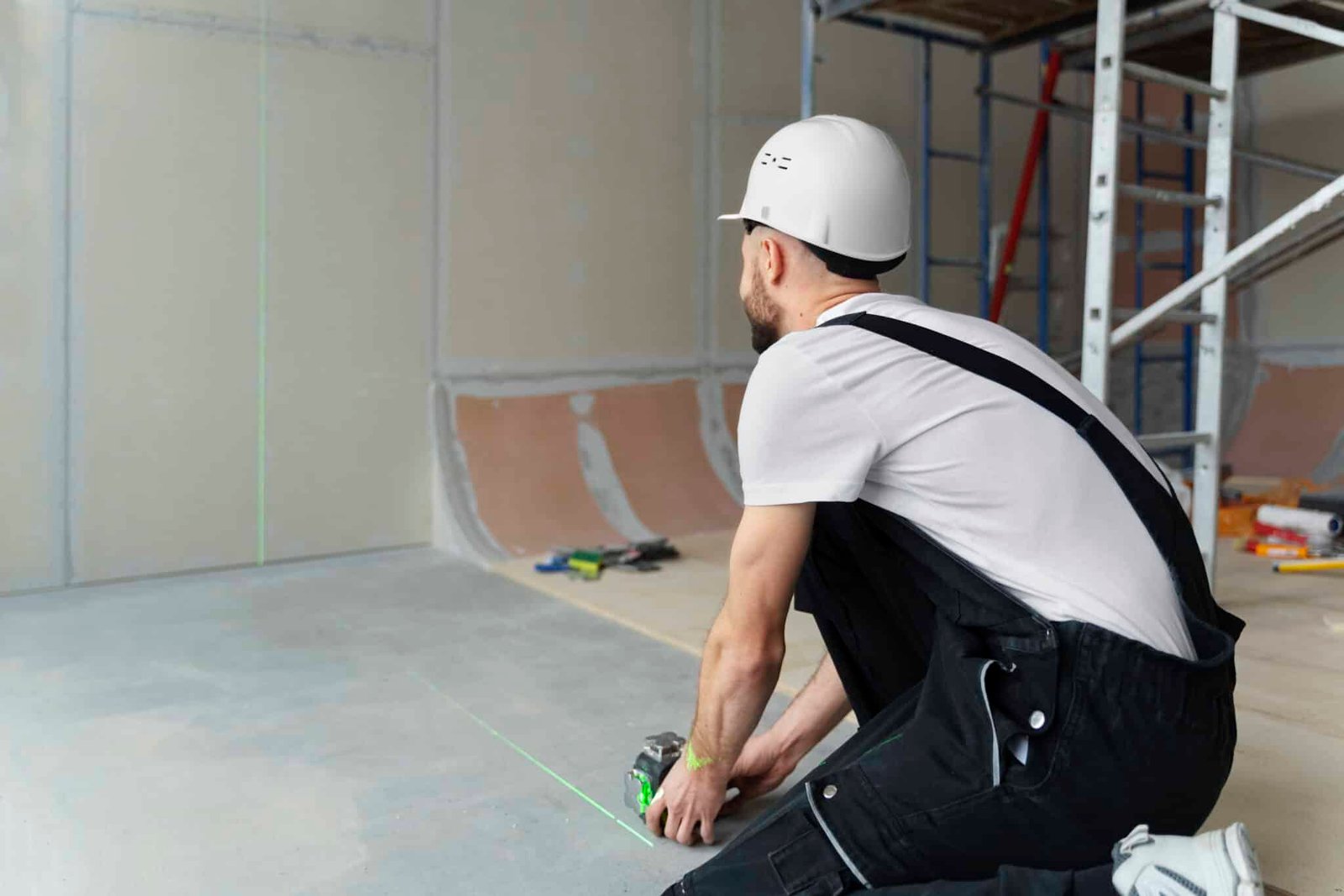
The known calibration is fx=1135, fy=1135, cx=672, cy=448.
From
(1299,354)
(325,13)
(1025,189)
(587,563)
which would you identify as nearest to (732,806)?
(587,563)

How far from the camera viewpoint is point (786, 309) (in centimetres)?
156

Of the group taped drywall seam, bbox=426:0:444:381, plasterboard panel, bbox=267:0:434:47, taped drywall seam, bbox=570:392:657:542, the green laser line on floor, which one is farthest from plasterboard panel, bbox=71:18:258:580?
the green laser line on floor

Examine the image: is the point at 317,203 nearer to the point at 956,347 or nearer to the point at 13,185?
the point at 13,185

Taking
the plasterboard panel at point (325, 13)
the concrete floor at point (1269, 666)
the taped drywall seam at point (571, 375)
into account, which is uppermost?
the plasterboard panel at point (325, 13)

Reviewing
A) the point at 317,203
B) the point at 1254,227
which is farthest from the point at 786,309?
the point at 1254,227

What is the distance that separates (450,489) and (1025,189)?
3265mm

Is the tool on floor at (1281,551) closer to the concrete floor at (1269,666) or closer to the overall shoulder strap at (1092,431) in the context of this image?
the concrete floor at (1269,666)

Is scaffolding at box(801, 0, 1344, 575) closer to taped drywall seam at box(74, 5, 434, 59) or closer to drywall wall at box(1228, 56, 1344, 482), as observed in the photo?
drywall wall at box(1228, 56, 1344, 482)

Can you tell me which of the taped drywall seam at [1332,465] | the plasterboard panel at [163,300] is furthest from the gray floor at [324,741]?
the taped drywall seam at [1332,465]

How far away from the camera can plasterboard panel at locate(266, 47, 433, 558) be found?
4.09m

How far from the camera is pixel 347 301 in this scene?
421cm

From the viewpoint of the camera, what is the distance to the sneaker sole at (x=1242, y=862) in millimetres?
1159

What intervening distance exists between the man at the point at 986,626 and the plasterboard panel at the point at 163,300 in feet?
9.89

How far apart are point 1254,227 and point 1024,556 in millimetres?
5943
